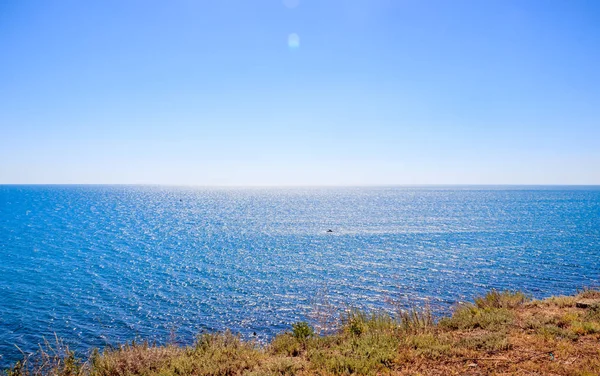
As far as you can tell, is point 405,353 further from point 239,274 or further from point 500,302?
point 239,274

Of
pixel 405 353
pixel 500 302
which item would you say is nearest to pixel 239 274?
pixel 500 302

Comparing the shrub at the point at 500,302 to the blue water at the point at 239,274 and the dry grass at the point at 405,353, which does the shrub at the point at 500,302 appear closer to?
the dry grass at the point at 405,353

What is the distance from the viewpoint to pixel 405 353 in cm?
930

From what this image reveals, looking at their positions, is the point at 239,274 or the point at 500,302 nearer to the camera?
the point at 500,302

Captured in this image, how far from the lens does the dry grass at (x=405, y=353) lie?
27.9 feet

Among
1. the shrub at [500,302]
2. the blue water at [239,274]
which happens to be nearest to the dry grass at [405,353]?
the shrub at [500,302]

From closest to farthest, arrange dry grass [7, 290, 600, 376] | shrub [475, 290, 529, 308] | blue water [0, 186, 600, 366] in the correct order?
1. dry grass [7, 290, 600, 376]
2. shrub [475, 290, 529, 308]
3. blue water [0, 186, 600, 366]

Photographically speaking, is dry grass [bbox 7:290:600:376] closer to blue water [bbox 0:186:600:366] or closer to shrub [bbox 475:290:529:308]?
shrub [bbox 475:290:529:308]

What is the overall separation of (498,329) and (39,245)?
6358 cm

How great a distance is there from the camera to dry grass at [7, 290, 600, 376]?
8492 millimetres

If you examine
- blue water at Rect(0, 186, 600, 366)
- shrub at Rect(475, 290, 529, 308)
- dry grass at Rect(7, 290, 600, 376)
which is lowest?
blue water at Rect(0, 186, 600, 366)

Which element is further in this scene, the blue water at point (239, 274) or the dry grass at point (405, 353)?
the blue water at point (239, 274)

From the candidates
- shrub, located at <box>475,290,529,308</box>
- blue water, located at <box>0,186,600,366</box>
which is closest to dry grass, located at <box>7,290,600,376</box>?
shrub, located at <box>475,290,529,308</box>

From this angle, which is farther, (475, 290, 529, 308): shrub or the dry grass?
(475, 290, 529, 308): shrub
